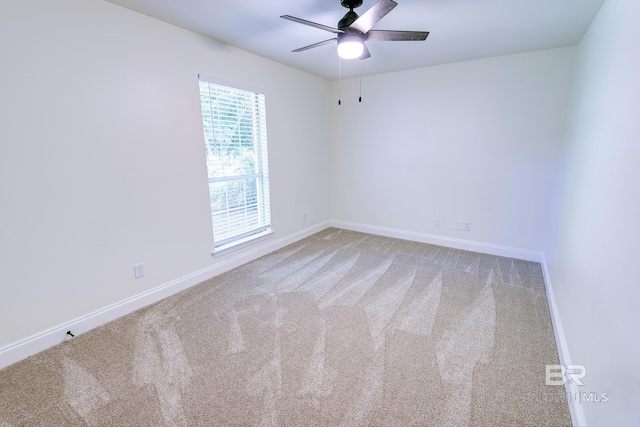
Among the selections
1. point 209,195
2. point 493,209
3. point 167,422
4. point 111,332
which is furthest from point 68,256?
point 493,209

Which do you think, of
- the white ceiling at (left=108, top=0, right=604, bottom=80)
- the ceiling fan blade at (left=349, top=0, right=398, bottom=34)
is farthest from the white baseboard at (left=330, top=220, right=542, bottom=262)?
the ceiling fan blade at (left=349, top=0, right=398, bottom=34)

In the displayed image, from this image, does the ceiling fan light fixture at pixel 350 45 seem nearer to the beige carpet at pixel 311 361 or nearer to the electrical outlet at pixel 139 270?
the beige carpet at pixel 311 361

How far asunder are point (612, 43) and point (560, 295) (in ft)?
5.81

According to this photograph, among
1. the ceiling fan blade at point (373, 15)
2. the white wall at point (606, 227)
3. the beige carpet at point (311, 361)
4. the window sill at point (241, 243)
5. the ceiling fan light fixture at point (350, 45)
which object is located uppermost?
the ceiling fan blade at point (373, 15)

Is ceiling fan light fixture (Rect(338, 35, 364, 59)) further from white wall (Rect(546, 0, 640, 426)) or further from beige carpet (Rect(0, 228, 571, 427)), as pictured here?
beige carpet (Rect(0, 228, 571, 427))

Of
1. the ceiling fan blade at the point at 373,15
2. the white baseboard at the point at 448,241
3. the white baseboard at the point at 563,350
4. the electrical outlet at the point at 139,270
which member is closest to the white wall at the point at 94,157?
the electrical outlet at the point at 139,270

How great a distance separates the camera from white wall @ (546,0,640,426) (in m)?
1.08

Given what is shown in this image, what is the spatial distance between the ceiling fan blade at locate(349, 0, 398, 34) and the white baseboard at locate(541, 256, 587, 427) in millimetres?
2350

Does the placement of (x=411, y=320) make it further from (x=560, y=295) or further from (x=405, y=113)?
(x=405, y=113)

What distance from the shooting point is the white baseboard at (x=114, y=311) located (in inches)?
72.4

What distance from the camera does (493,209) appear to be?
358 cm

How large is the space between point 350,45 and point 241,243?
2.35m

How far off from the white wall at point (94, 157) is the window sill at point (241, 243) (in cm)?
11

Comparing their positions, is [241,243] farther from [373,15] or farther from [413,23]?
[413,23]
